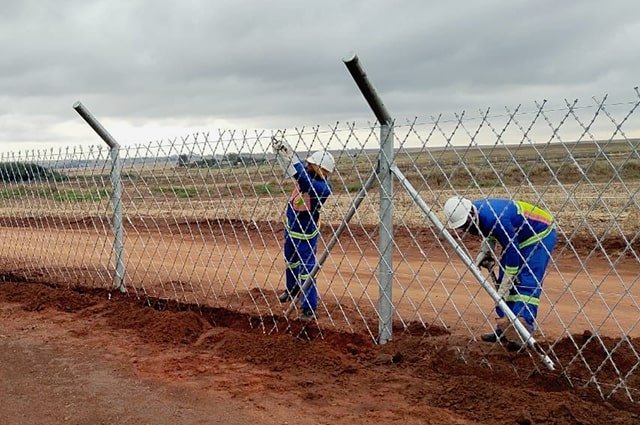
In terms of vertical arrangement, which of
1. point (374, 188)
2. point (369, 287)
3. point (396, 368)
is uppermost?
point (374, 188)

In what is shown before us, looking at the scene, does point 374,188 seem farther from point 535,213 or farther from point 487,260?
point 535,213

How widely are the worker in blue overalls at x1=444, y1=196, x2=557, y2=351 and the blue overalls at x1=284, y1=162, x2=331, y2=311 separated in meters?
1.31

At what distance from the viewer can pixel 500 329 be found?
5172 mm

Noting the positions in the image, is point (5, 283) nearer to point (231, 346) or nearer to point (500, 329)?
point (231, 346)

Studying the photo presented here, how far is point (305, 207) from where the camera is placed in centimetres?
600

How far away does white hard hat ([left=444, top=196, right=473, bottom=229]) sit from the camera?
16.3 feet

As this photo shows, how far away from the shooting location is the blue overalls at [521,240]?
16.1 feet

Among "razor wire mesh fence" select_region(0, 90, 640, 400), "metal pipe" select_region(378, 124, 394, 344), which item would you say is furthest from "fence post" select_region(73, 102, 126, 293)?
"metal pipe" select_region(378, 124, 394, 344)

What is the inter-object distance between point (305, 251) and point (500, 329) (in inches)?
74.9

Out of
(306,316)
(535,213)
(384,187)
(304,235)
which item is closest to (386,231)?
(384,187)

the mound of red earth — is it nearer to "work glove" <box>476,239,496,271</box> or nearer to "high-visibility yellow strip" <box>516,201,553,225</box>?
"work glove" <box>476,239,496,271</box>

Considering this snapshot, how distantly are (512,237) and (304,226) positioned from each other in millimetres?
2016

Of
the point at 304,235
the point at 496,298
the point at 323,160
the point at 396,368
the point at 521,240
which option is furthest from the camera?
the point at 304,235

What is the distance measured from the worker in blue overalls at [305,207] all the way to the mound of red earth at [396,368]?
36cm
